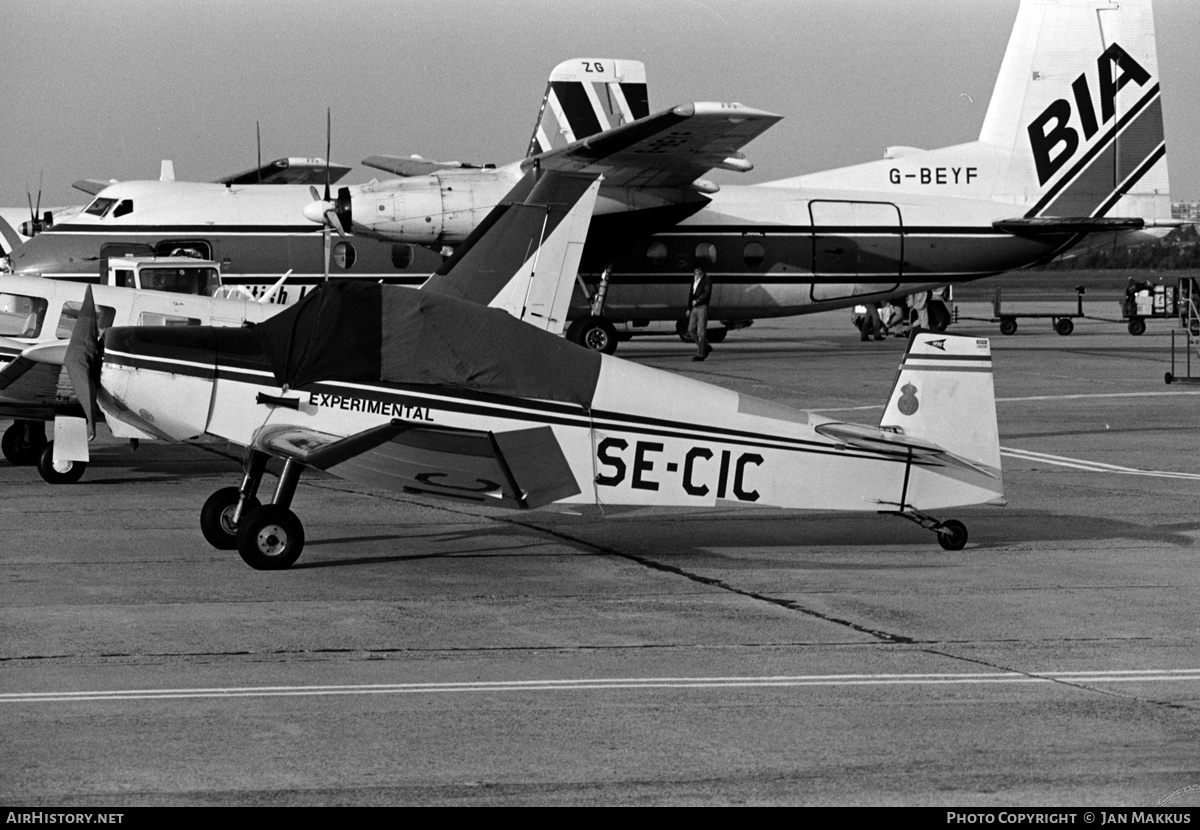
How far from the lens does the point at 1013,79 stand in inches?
1271

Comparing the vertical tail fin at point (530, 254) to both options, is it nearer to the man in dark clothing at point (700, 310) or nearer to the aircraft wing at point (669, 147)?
the aircraft wing at point (669, 147)

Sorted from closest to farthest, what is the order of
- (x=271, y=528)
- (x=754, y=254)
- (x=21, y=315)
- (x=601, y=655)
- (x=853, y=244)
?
1. (x=601, y=655)
2. (x=271, y=528)
3. (x=21, y=315)
4. (x=754, y=254)
5. (x=853, y=244)

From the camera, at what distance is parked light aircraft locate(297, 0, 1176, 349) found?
30.1 m

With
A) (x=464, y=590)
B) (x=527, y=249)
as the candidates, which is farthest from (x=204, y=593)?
(x=527, y=249)

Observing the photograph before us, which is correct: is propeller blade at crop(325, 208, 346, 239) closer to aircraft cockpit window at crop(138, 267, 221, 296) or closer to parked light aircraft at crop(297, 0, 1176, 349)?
parked light aircraft at crop(297, 0, 1176, 349)

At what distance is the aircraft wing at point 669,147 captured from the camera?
25812 mm

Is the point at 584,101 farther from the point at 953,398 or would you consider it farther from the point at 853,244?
the point at 953,398

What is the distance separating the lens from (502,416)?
10.5 meters

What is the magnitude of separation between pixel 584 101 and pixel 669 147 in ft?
11.0

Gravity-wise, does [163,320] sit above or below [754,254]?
below

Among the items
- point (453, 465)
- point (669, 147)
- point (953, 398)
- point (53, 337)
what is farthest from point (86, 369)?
point (669, 147)

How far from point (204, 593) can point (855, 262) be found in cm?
2294

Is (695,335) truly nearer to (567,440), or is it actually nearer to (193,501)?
(193,501)

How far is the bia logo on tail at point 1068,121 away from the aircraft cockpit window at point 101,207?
1915 centimetres
